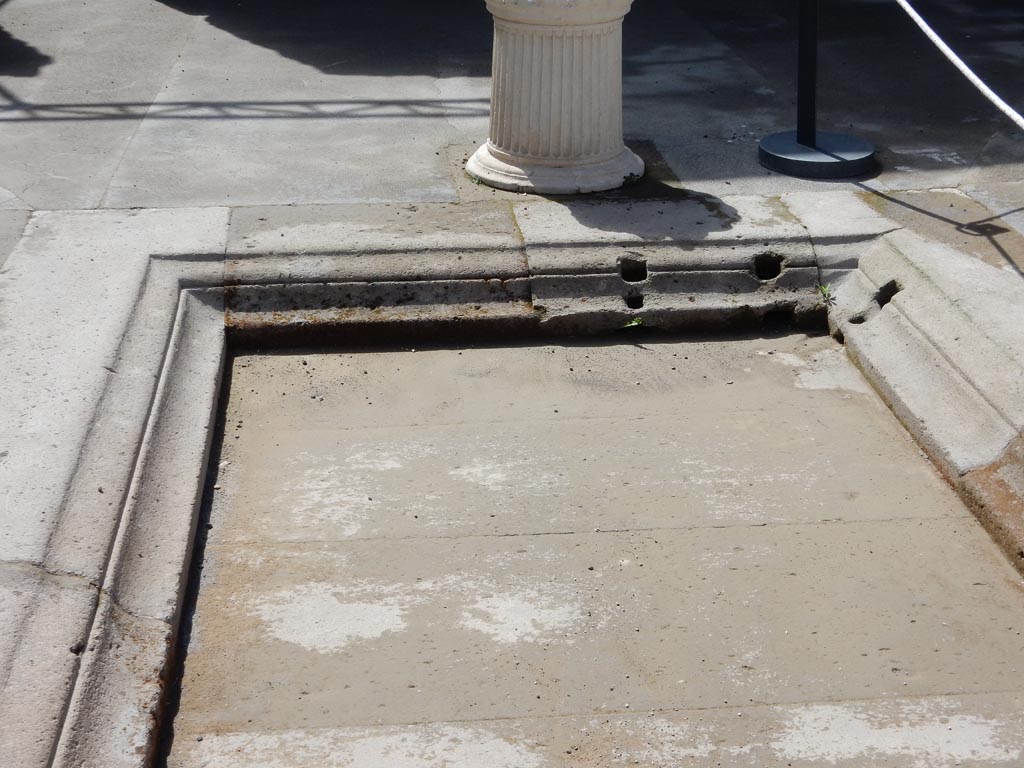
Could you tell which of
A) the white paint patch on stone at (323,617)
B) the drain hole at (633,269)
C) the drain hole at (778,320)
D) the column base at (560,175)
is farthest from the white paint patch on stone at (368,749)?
the column base at (560,175)

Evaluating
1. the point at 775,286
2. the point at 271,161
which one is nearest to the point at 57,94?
the point at 271,161

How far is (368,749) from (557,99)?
3.57 metres

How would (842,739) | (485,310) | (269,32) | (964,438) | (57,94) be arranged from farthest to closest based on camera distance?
(269,32) → (57,94) → (485,310) → (964,438) → (842,739)


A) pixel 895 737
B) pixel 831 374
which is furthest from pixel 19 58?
pixel 895 737

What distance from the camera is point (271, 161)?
20.8 feet

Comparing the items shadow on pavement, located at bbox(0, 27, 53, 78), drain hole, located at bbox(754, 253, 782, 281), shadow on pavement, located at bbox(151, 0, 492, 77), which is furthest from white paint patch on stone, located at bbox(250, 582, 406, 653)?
shadow on pavement, located at bbox(0, 27, 53, 78)

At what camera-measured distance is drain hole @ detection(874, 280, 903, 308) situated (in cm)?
513

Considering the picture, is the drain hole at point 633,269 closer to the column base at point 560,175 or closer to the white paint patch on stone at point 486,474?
the column base at point 560,175

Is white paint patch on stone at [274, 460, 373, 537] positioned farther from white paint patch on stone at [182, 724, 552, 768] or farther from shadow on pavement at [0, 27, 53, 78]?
shadow on pavement at [0, 27, 53, 78]

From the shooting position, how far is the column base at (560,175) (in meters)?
5.83

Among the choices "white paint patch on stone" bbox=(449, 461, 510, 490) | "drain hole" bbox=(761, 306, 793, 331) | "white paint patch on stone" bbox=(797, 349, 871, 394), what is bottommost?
"white paint patch on stone" bbox=(449, 461, 510, 490)

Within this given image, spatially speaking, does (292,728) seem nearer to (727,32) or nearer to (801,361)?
(801,361)

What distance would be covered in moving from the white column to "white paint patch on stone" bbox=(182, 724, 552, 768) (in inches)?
130

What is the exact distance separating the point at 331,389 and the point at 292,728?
1894 millimetres
